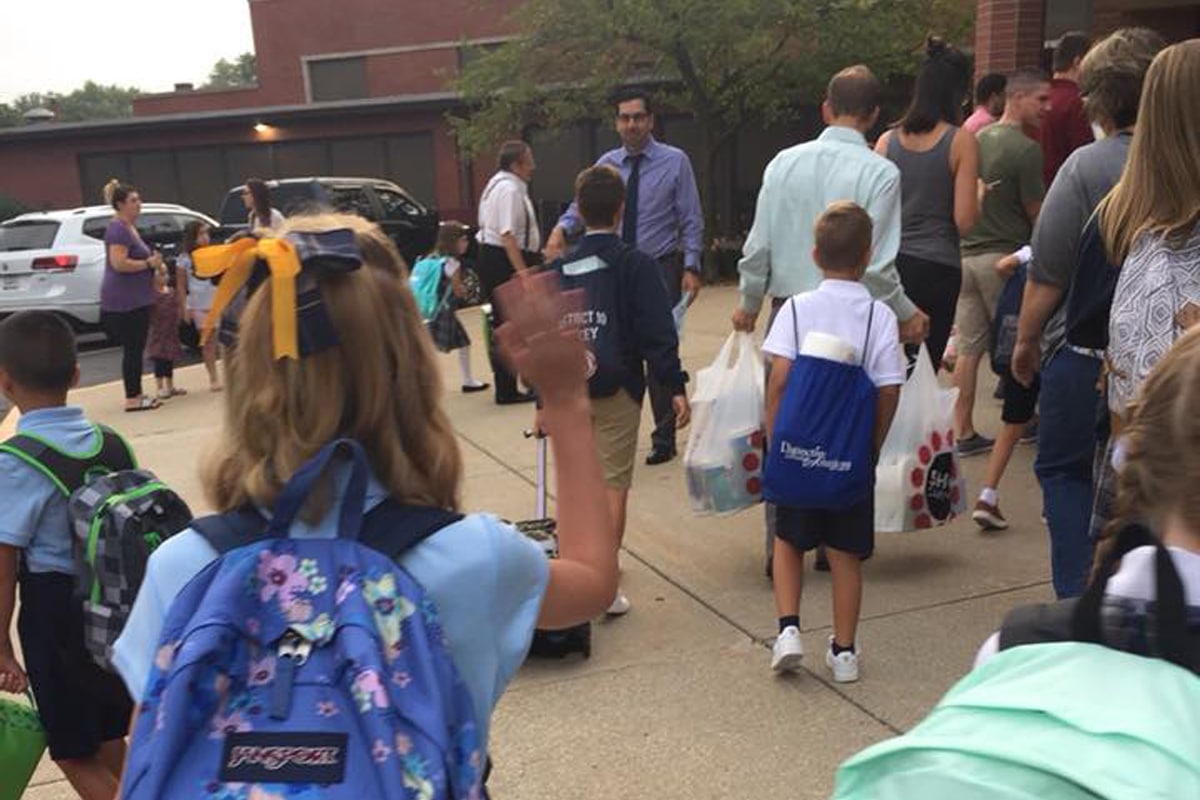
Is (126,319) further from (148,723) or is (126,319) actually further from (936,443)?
(148,723)

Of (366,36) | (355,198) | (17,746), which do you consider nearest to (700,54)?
(355,198)

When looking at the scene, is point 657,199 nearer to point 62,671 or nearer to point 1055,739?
point 62,671

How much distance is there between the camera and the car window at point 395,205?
17837 millimetres

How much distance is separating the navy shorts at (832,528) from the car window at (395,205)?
14698 mm

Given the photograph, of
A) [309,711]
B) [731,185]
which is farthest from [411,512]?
[731,185]

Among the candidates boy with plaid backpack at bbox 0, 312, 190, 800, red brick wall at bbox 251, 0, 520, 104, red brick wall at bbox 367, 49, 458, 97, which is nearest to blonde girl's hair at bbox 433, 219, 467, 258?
boy with plaid backpack at bbox 0, 312, 190, 800

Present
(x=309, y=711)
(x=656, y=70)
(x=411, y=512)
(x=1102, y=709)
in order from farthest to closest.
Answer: (x=656, y=70) < (x=411, y=512) < (x=309, y=711) < (x=1102, y=709)

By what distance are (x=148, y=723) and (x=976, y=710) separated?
3.18 ft

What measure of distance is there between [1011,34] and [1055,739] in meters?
9.32

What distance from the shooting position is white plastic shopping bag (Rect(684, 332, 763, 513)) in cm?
455

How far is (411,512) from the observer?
5.26ft

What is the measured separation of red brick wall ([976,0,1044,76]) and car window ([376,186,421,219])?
10.4 m

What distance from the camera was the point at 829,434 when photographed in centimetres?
369

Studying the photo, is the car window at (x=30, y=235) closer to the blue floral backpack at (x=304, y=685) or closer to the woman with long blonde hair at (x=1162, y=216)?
the woman with long blonde hair at (x=1162, y=216)
